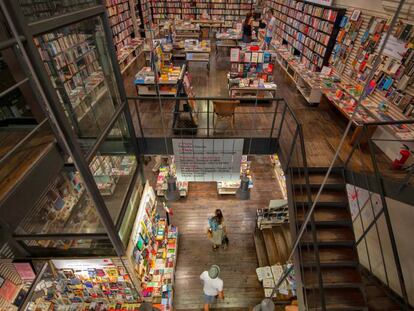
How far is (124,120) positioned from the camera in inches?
171

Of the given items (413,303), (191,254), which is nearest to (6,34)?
(191,254)

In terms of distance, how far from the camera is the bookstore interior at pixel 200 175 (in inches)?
111

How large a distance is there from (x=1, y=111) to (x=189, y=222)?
15.4 feet

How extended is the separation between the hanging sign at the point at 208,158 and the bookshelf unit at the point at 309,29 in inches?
207

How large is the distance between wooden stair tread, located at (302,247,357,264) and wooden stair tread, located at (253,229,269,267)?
2047mm

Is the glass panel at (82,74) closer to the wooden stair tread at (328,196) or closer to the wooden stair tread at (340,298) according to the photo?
the wooden stair tread at (328,196)

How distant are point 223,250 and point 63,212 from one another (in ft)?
12.4

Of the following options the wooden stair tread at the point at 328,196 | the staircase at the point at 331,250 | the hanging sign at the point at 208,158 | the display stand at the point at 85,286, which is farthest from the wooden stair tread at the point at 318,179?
the display stand at the point at 85,286

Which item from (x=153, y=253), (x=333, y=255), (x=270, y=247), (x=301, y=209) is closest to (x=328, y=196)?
(x=301, y=209)

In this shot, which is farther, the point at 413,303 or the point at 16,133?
the point at 413,303

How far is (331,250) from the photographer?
3.88 meters

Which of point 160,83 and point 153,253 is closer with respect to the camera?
point 153,253

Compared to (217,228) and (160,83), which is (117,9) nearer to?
(160,83)

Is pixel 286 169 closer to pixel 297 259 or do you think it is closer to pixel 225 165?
pixel 225 165
